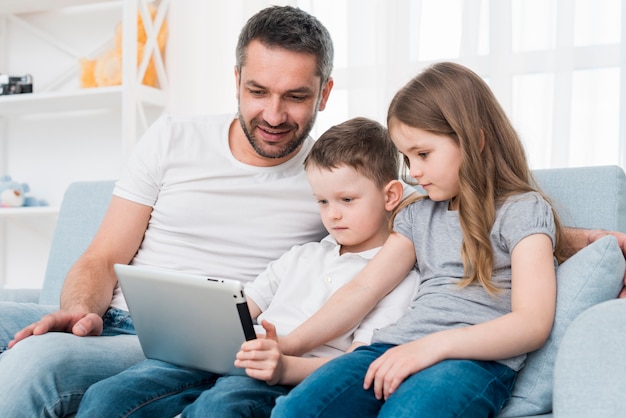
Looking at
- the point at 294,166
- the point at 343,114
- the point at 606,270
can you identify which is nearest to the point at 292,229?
the point at 294,166

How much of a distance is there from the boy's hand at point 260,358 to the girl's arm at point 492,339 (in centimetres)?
15

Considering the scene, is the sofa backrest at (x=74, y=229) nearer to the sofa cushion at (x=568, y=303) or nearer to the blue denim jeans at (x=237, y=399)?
the blue denim jeans at (x=237, y=399)

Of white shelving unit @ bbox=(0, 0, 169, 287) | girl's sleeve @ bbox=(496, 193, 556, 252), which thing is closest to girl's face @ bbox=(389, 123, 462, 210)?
girl's sleeve @ bbox=(496, 193, 556, 252)

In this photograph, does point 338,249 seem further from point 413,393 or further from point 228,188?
point 413,393

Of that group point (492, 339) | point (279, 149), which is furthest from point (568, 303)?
point (279, 149)

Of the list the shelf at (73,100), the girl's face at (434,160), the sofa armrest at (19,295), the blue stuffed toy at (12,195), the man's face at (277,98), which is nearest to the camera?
the girl's face at (434,160)

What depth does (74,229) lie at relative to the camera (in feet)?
6.59

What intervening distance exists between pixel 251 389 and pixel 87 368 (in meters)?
0.30

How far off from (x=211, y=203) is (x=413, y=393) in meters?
0.78

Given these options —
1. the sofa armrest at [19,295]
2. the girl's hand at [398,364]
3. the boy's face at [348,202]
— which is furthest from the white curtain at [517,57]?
the girl's hand at [398,364]

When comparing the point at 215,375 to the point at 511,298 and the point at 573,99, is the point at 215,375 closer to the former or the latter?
the point at 511,298

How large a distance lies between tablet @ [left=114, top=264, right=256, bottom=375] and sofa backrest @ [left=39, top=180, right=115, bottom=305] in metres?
0.68

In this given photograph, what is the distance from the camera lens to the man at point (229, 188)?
1.65 meters

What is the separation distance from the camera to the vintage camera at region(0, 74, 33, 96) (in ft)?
10.3
